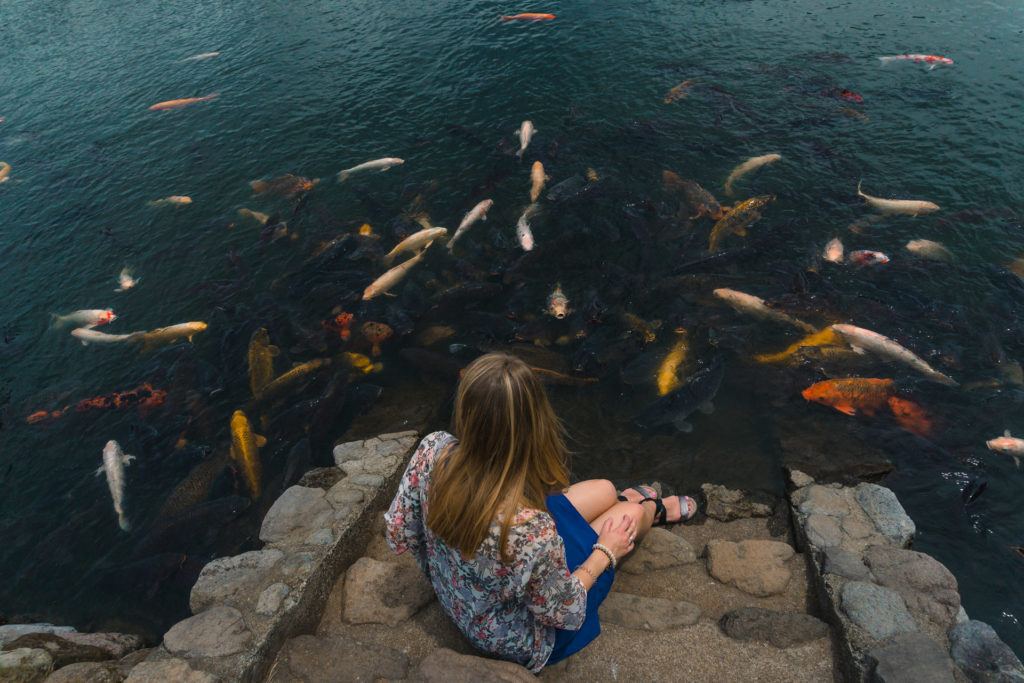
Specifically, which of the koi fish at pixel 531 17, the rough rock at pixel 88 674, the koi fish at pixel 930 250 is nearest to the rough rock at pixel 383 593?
the rough rock at pixel 88 674

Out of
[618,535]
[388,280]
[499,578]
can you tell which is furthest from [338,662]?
[388,280]

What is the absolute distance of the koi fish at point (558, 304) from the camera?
9.10m

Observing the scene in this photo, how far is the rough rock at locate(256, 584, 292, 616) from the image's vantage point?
432 cm

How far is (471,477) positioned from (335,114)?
1526 cm

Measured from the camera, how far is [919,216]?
10.1m

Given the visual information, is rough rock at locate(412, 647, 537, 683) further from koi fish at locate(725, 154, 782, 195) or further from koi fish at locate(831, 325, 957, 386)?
koi fish at locate(725, 154, 782, 195)

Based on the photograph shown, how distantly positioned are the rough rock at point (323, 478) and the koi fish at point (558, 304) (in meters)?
4.31

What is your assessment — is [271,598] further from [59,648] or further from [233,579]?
[59,648]

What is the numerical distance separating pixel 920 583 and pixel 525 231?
26.0ft

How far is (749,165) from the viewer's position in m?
11.5

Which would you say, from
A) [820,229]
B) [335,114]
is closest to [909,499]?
[820,229]

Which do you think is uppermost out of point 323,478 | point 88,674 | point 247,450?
A: point 88,674

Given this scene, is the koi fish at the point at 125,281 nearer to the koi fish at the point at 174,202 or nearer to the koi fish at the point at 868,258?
the koi fish at the point at 174,202

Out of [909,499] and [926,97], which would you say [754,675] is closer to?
[909,499]
